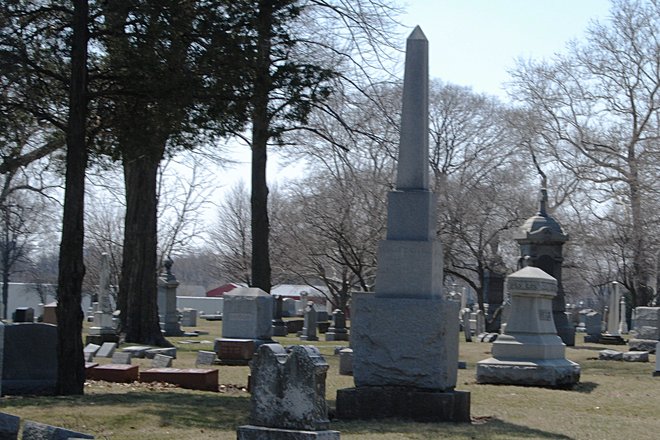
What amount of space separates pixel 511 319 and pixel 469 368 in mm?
3197

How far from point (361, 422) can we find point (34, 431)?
4.68m

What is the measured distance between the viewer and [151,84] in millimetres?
13797

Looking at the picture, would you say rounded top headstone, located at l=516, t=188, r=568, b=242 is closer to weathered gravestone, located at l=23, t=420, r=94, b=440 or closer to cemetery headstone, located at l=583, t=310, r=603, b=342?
cemetery headstone, located at l=583, t=310, r=603, b=342

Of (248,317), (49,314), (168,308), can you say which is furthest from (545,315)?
(49,314)

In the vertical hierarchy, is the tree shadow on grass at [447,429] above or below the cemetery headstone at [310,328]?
below

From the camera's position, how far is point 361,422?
36.9 ft

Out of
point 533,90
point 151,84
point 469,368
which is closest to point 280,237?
point 533,90

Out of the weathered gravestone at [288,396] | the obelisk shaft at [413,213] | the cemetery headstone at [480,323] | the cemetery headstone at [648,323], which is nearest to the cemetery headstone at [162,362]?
the obelisk shaft at [413,213]

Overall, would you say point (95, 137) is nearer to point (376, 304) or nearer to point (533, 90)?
point (376, 304)

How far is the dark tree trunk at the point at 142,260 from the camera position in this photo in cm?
2602

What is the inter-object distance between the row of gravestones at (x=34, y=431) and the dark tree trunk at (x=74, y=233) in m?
5.76

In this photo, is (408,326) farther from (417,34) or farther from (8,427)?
Result: (8,427)

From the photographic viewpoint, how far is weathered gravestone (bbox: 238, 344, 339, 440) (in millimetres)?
6887

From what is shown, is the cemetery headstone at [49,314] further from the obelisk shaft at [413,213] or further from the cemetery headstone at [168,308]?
the obelisk shaft at [413,213]
